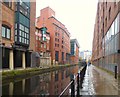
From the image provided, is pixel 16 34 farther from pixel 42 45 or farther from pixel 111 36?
pixel 42 45

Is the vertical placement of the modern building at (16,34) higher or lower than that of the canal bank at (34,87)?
higher

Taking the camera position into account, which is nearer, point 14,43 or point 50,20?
point 14,43

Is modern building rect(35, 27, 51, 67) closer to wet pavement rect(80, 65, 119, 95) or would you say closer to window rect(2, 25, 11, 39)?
window rect(2, 25, 11, 39)

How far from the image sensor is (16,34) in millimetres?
31891

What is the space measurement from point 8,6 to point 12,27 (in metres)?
3.19

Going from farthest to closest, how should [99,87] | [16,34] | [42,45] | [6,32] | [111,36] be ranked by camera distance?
[42,45], [16,34], [6,32], [111,36], [99,87]

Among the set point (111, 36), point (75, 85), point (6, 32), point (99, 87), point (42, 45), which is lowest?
point (99, 87)

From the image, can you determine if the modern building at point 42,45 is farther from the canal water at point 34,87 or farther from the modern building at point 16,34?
the canal water at point 34,87

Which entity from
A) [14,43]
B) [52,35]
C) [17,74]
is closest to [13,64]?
[14,43]

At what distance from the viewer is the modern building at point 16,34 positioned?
28388 millimetres

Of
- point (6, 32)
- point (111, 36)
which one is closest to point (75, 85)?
point (111, 36)

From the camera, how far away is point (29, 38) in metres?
37.8

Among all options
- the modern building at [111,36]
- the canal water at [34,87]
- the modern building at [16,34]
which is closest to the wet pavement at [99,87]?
the canal water at [34,87]

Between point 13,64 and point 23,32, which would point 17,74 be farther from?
point 23,32
